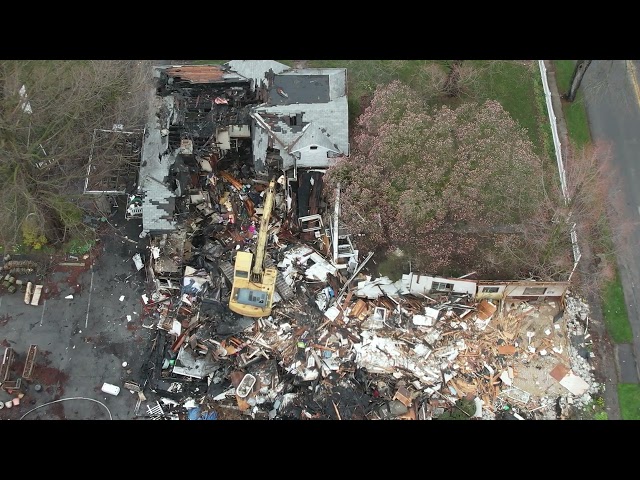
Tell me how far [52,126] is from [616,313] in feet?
96.3

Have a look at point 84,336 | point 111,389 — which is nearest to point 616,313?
point 111,389

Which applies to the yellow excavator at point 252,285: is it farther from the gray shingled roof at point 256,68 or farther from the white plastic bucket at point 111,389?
the gray shingled roof at point 256,68

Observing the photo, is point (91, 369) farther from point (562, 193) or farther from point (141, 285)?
point (562, 193)

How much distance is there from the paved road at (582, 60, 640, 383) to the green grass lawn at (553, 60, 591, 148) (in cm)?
36

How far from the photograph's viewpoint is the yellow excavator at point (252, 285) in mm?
26641

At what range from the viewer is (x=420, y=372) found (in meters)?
26.5

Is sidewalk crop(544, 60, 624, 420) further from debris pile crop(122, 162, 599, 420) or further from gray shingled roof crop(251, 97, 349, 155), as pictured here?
gray shingled roof crop(251, 97, 349, 155)

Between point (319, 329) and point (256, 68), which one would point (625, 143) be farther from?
point (256, 68)

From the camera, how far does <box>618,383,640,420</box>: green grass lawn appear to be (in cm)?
2589

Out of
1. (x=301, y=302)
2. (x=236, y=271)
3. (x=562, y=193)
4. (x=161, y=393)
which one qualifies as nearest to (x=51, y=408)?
(x=161, y=393)

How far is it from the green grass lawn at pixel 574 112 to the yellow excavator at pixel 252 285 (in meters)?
19.4

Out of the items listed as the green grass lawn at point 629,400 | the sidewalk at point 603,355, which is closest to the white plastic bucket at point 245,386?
the sidewalk at point 603,355

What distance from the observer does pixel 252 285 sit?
88.4 ft

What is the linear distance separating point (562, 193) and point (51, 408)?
27.0m
